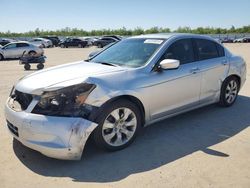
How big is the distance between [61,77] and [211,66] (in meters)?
2.91

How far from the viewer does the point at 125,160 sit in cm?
398

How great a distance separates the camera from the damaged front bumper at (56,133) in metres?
3.61

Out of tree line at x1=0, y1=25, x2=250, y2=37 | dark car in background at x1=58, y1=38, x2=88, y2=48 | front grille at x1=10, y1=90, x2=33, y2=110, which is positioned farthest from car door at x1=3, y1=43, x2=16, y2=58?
tree line at x1=0, y1=25, x2=250, y2=37

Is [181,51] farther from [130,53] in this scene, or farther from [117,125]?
[117,125]

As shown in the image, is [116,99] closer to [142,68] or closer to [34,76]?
[142,68]

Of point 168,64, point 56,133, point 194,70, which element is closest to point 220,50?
point 194,70

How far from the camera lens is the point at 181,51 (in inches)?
203

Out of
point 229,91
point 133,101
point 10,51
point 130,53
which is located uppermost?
point 130,53

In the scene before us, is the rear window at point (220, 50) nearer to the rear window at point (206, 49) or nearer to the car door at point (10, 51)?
the rear window at point (206, 49)

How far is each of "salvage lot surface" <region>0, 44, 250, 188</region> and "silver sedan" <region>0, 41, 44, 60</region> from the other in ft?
58.7

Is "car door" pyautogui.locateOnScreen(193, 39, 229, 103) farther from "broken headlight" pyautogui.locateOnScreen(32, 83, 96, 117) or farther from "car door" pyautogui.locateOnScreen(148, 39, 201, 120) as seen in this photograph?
"broken headlight" pyautogui.locateOnScreen(32, 83, 96, 117)

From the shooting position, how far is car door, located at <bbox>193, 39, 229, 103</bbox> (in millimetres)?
5450

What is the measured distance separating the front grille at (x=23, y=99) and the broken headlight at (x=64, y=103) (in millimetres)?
199

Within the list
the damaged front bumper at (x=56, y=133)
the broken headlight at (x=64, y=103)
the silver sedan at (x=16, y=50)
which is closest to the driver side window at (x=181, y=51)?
the broken headlight at (x=64, y=103)
